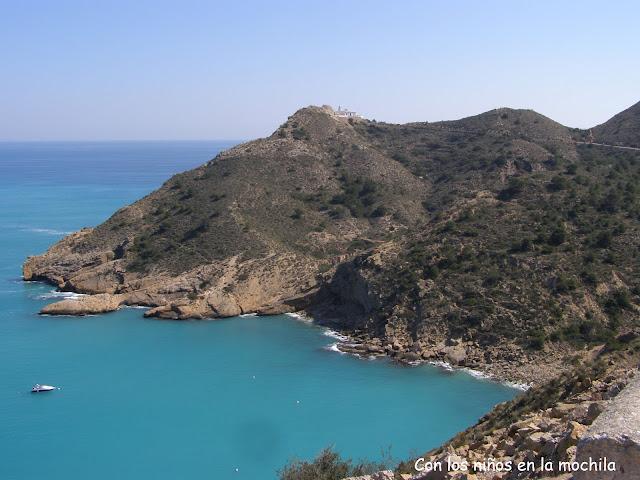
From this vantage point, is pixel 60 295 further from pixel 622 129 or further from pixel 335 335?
pixel 622 129

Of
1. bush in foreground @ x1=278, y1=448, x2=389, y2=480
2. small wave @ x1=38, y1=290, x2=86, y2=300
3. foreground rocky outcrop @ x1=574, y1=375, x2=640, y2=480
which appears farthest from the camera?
small wave @ x1=38, y1=290, x2=86, y2=300

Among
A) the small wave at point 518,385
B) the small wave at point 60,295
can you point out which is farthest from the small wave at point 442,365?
the small wave at point 60,295

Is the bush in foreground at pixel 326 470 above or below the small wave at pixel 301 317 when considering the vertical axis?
above

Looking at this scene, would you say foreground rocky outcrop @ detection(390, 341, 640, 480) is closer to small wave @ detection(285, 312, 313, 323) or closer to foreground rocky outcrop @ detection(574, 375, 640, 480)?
foreground rocky outcrop @ detection(574, 375, 640, 480)

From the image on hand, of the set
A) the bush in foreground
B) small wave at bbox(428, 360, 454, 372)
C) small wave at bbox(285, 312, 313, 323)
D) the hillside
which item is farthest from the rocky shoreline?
the hillside

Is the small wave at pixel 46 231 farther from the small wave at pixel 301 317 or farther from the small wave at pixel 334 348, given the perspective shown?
the small wave at pixel 334 348
